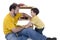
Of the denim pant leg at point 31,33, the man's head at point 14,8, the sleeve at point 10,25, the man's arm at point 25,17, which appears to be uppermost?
the man's head at point 14,8

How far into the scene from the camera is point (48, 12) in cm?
316

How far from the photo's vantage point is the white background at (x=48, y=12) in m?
3.14

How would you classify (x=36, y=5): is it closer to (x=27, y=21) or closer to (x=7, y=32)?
(x=27, y=21)

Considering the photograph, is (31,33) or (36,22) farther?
(36,22)

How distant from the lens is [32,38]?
2508mm

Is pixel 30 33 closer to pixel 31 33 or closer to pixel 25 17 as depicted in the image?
pixel 31 33

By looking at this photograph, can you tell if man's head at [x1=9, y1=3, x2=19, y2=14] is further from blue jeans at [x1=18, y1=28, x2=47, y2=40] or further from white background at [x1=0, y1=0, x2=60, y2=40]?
white background at [x1=0, y1=0, x2=60, y2=40]

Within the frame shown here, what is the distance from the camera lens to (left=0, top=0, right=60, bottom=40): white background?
10.3ft

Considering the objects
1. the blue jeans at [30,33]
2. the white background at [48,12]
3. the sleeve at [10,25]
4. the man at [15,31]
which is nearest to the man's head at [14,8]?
the man at [15,31]

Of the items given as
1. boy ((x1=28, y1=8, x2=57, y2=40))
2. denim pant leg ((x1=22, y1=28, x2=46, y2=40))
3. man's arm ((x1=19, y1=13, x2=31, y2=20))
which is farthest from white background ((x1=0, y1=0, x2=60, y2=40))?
denim pant leg ((x1=22, y1=28, x2=46, y2=40))

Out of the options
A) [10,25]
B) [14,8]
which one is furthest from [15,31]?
[14,8]

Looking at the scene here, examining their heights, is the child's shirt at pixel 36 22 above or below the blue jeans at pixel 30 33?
above

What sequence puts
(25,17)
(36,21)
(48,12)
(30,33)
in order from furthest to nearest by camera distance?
(48,12) → (25,17) → (36,21) → (30,33)

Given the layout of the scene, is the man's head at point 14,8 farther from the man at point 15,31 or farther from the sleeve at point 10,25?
the sleeve at point 10,25
